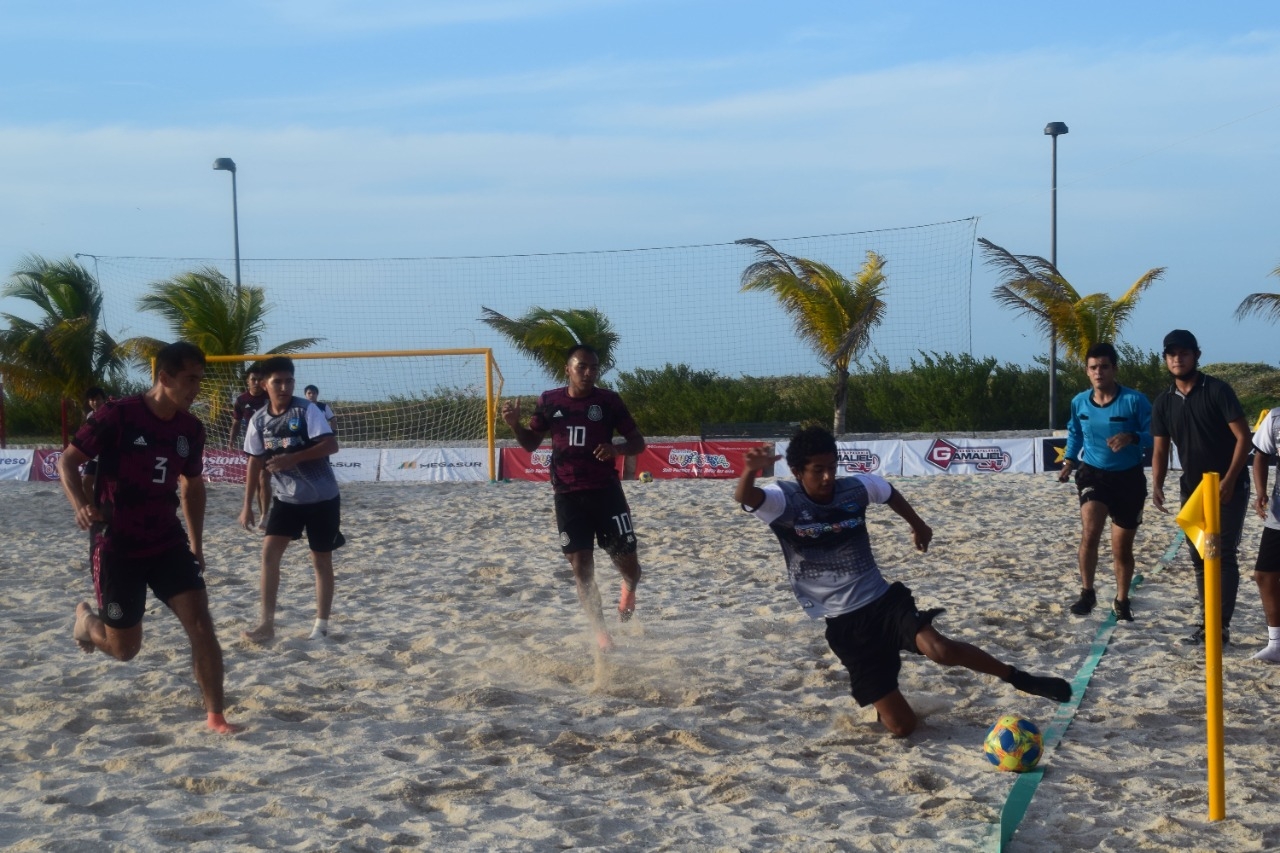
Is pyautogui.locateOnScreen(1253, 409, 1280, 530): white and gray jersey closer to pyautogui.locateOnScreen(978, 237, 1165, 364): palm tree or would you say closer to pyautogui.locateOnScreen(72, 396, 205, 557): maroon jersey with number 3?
pyautogui.locateOnScreen(72, 396, 205, 557): maroon jersey with number 3

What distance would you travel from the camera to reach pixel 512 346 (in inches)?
878

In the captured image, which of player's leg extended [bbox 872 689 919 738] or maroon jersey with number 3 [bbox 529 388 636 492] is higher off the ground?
maroon jersey with number 3 [bbox 529 388 636 492]

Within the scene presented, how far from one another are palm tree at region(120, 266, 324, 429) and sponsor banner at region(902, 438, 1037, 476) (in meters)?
10.2

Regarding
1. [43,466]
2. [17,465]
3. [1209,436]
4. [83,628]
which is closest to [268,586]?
[83,628]

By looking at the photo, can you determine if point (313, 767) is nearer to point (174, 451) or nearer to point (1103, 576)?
point (174, 451)

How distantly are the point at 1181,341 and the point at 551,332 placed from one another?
55.1 ft

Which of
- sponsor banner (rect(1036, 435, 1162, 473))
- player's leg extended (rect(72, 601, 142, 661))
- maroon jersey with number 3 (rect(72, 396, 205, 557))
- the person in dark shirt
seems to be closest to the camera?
maroon jersey with number 3 (rect(72, 396, 205, 557))

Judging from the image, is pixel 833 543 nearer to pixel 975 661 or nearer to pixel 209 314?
pixel 975 661

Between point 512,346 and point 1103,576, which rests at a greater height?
point 512,346

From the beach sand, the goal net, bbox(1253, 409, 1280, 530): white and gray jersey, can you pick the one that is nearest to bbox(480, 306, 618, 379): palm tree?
the goal net

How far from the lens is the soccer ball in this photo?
4043mm

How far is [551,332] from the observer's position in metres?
22.0

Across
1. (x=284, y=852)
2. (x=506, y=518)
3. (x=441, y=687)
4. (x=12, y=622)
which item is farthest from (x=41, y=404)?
(x=284, y=852)

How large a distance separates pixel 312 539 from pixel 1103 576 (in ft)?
16.5
